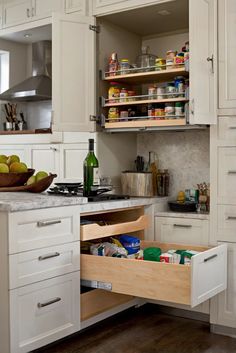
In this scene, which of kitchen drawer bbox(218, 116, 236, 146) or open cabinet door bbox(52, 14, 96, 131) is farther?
open cabinet door bbox(52, 14, 96, 131)

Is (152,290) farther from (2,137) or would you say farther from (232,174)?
(2,137)

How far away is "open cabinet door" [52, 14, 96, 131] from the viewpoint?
309 centimetres

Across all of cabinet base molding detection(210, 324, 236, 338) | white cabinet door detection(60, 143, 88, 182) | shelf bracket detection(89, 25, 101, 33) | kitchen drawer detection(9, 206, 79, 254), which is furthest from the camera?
white cabinet door detection(60, 143, 88, 182)

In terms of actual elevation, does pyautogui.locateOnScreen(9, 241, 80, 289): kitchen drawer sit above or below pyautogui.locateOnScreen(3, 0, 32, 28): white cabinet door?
below

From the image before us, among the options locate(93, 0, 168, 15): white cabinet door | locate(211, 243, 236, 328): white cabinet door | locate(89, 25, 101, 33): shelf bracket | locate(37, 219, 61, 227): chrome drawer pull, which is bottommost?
locate(211, 243, 236, 328): white cabinet door

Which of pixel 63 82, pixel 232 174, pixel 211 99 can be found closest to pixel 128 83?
pixel 63 82

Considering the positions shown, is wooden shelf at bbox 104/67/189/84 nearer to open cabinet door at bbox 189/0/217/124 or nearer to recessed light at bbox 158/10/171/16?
open cabinet door at bbox 189/0/217/124

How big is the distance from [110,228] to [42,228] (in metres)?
0.48

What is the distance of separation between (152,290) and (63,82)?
144 centimetres

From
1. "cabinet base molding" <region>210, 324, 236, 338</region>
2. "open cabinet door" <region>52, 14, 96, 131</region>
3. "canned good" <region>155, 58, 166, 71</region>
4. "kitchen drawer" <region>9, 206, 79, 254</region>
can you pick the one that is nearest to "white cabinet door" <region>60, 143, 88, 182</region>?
"open cabinet door" <region>52, 14, 96, 131</region>

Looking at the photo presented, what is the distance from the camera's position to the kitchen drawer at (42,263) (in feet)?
7.39

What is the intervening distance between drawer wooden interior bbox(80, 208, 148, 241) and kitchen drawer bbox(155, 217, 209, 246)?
0.13m

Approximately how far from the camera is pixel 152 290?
2395 mm

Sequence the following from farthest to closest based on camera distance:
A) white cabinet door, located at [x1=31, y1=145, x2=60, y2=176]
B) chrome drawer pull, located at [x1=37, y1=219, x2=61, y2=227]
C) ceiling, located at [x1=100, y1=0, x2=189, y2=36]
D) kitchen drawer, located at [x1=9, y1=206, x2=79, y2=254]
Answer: white cabinet door, located at [x1=31, y1=145, x2=60, y2=176]
ceiling, located at [x1=100, y1=0, x2=189, y2=36]
chrome drawer pull, located at [x1=37, y1=219, x2=61, y2=227]
kitchen drawer, located at [x1=9, y1=206, x2=79, y2=254]
